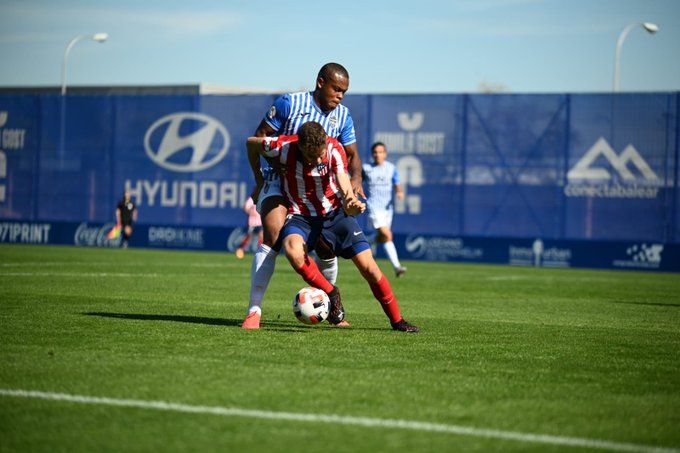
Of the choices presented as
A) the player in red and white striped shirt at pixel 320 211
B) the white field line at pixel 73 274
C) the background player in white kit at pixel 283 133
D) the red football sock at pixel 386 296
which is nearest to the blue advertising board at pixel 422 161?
the white field line at pixel 73 274

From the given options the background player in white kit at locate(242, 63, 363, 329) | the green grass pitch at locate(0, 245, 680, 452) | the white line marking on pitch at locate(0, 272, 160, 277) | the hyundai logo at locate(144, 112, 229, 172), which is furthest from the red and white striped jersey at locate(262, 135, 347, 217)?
the hyundai logo at locate(144, 112, 229, 172)

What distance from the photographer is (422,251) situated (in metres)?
31.8

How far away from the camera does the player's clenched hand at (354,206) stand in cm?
962

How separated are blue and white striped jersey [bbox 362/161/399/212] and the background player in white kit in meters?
10.8

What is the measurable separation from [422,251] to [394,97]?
199 inches

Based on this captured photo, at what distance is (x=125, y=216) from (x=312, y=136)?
26.7 metres

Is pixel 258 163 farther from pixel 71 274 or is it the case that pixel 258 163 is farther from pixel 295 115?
pixel 71 274

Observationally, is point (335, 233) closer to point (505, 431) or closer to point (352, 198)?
point (352, 198)

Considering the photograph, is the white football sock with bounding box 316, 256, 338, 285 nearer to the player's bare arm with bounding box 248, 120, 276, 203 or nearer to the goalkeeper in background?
the player's bare arm with bounding box 248, 120, 276, 203

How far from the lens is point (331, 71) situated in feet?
33.3

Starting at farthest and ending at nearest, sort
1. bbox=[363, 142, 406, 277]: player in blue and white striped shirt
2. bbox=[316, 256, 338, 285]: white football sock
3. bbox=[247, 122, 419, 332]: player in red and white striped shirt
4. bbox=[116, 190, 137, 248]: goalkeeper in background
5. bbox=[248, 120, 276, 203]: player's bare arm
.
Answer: bbox=[116, 190, 137, 248]: goalkeeper in background
bbox=[363, 142, 406, 277]: player in blue and white striped shirt
bbox=[316, 256, 338, 285]: white football sock
bbox=[248, 120, 276, 203]: player's bare arm
bbox=[247, 122, 419, 332]: player in red and white striped shirt

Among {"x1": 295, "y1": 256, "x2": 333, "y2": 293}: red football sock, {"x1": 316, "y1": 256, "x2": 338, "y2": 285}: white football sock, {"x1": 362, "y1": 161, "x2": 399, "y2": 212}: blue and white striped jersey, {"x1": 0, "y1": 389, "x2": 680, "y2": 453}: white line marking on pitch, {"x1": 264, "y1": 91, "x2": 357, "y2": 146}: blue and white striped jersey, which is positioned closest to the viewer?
{"x1": 0, "y1": 389, "x2": 680, "y2": 453}: white line marking on pitch

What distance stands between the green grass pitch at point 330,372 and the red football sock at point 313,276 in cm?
40

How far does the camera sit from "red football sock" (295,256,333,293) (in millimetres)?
9875
